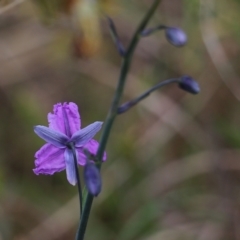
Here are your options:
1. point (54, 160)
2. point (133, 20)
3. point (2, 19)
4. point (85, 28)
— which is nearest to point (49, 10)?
point (85, 28)

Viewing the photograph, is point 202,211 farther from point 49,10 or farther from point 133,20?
point 49,10

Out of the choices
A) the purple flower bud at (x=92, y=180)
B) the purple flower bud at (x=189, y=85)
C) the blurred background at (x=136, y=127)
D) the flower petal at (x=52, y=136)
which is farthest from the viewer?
the blurred background at (x=136, y=127)

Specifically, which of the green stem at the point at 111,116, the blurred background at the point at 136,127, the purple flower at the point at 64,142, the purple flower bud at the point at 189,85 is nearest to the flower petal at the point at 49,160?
the purple flower at the point at 64,142

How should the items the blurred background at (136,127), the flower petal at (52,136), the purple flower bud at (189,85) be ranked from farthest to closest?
the blurred background at (136,127) < the purple flower bud at (189,85) < the flower petal at (52,136)

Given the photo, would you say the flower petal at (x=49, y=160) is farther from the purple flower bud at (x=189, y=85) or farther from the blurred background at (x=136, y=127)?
the blurred background at (x=136, y=127)

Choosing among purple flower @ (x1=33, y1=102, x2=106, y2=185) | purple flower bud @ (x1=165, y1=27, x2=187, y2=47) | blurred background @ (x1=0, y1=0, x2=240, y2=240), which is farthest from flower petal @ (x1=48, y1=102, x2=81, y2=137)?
blurred background @ (x1=0, y1=0, x2=240, y2=240)

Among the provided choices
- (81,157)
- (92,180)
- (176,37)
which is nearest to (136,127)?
(176,37)

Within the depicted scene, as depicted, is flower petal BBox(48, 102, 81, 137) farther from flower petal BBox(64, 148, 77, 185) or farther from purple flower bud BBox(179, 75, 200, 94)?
purple flower bud BBox(179, 75, 200, 94)

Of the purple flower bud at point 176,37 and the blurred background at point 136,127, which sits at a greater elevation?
the blurred background at point 136,127
